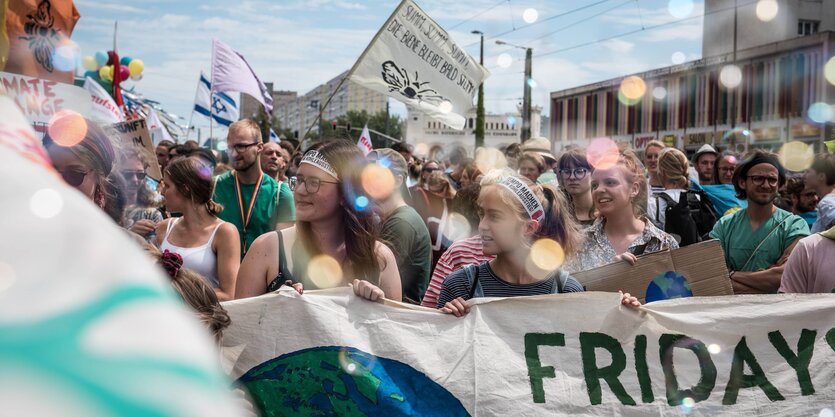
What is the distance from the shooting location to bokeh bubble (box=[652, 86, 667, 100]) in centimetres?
4431

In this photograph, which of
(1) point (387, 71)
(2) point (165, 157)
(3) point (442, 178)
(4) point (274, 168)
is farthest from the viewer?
(2) point (165, 157)

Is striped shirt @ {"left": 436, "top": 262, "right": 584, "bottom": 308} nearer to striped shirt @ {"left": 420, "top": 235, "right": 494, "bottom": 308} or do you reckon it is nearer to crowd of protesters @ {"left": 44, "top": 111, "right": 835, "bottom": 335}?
crowd of protesters @ {"left": 44, "top": 111, "right": 835, "bottom": 335}

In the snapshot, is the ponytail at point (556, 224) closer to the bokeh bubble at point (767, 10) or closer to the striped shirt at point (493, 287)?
the striped shirt at point (493, 287)

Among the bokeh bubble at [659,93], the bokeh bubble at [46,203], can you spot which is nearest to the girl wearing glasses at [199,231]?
the bokeh bubble at [46,203]

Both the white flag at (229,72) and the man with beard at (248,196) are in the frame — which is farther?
the white flag at (229,72)

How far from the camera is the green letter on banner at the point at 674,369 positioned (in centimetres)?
290

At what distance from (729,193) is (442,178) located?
2.76m

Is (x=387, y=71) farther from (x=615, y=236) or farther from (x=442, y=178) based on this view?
(x=615, y=236)

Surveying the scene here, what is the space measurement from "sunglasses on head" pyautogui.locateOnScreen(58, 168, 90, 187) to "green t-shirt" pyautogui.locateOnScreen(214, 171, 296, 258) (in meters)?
2.54

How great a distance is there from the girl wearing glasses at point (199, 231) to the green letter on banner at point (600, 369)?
195cm

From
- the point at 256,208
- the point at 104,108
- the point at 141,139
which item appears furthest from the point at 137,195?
the point at 104,108

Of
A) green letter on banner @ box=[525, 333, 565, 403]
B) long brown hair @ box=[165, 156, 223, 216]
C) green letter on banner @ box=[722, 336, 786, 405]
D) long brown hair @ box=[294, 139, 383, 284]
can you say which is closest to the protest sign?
long brown hair @ box=[165, 156, 223, 216]

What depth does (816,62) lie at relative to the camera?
3406 cm

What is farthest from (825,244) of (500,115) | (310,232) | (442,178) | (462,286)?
(500,115)
